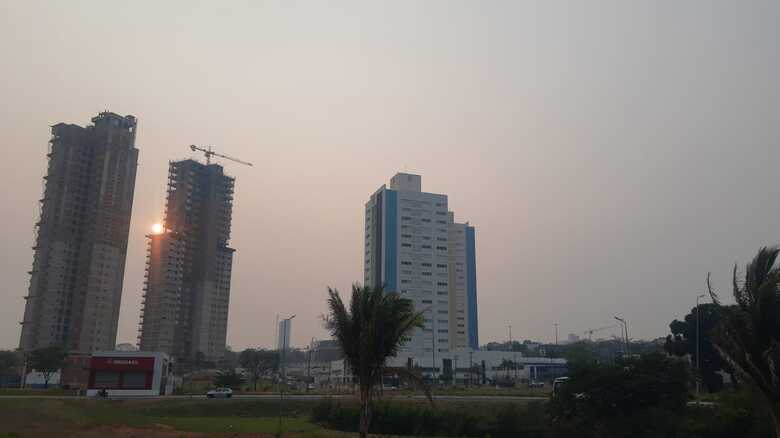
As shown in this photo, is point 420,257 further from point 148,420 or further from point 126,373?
point 148,420

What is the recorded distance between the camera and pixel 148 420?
138ft

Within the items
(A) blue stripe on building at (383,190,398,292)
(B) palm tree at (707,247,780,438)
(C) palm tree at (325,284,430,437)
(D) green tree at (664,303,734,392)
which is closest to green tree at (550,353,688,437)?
(C) palm tree at (325,284,430,437)

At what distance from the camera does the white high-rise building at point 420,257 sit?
156m

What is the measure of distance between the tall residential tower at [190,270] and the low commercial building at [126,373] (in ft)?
266

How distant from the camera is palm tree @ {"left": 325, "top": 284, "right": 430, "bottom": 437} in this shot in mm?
25516

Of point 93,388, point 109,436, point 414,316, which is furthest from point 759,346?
point 93,388


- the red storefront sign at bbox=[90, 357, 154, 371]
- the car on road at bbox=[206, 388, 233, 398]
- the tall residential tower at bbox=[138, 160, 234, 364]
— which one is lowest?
the car on road at bbox=[206, 388, 233, 398]

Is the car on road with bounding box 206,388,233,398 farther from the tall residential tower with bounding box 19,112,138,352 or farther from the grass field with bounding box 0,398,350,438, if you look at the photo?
the tall residential tower with bounding box 19,112,138,352

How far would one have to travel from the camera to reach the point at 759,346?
1831 centimetres

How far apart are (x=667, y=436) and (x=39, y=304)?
124741mm

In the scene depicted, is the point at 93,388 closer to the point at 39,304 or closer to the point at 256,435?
the point at 256,435

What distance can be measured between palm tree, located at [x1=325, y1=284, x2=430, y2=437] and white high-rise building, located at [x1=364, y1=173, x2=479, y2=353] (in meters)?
126

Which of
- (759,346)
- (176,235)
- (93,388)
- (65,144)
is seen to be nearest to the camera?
(759,346)

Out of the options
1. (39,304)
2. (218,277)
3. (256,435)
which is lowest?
(256,435)
